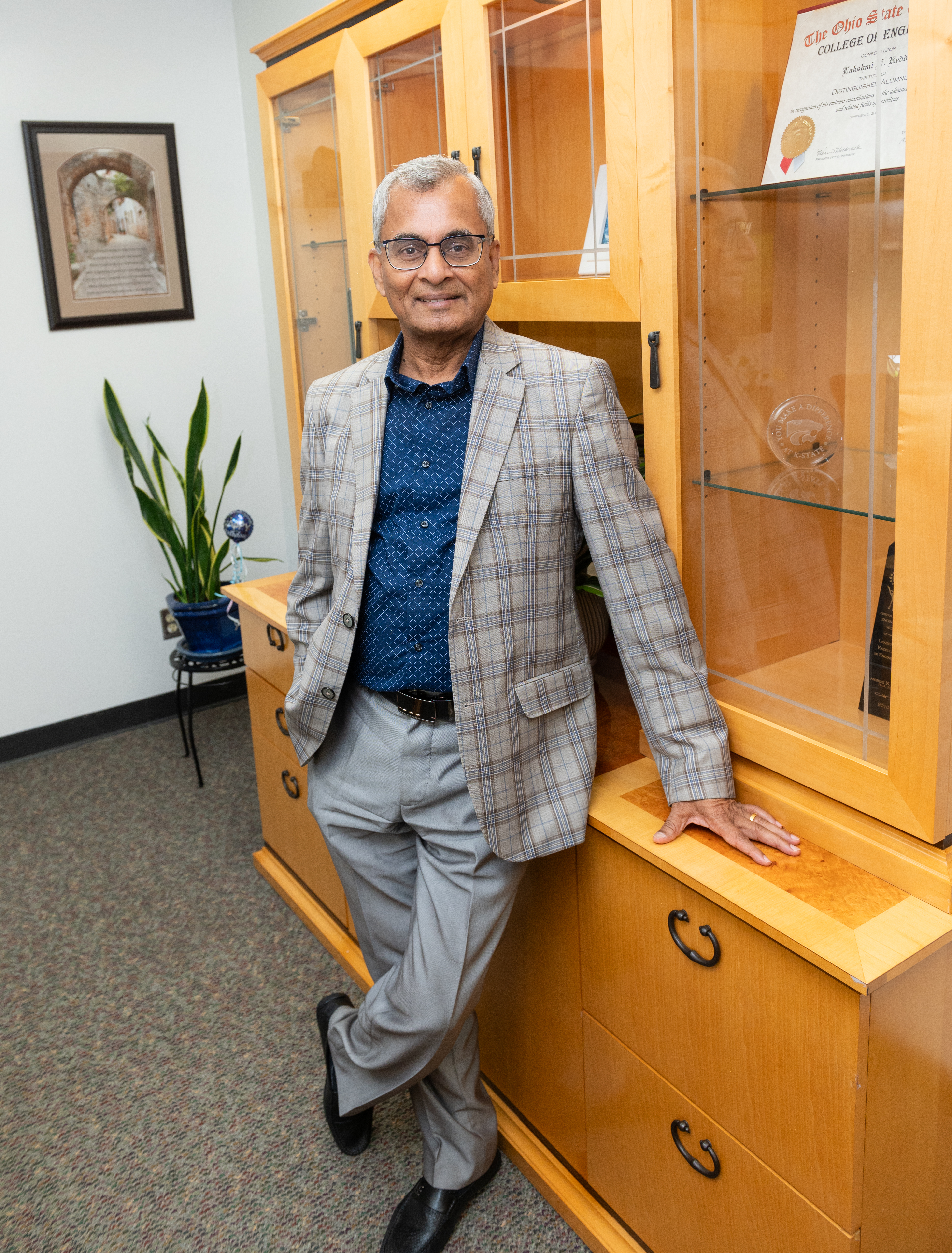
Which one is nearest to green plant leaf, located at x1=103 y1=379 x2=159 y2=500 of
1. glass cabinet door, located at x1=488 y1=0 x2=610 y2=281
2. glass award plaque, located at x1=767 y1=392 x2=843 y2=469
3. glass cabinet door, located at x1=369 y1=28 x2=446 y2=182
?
glass cabinet door, located at x1=369 y1=28 x2=446 y2=182

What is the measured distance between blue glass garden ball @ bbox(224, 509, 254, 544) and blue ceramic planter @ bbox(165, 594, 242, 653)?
0.97 ft

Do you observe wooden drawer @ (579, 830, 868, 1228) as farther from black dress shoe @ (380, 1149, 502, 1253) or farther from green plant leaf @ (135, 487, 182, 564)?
green plant leaf @ (135, 487, 182, 564)

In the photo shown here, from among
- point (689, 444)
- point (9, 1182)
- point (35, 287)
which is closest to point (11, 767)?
point (35, 287)

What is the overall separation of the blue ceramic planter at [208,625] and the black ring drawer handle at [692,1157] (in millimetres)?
2199

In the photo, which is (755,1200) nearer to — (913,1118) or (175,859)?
(913,1118)

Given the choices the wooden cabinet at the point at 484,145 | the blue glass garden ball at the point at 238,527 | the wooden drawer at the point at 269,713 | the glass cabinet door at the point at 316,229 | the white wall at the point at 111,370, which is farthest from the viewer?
the white wall at the point at 111,370

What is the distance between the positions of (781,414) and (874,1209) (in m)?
1.00

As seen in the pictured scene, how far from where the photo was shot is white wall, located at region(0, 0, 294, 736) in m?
3.21

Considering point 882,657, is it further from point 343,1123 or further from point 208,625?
point 208,625

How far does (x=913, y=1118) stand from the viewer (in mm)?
1255

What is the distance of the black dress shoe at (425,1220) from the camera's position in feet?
5.46

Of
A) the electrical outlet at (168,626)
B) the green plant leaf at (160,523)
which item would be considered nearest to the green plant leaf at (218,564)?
the green plant leaf at (160,523)

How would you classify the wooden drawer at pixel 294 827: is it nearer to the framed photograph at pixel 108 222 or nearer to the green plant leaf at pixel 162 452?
the green plant leaf at pixel 162 452

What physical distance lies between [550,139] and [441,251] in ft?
1.31
